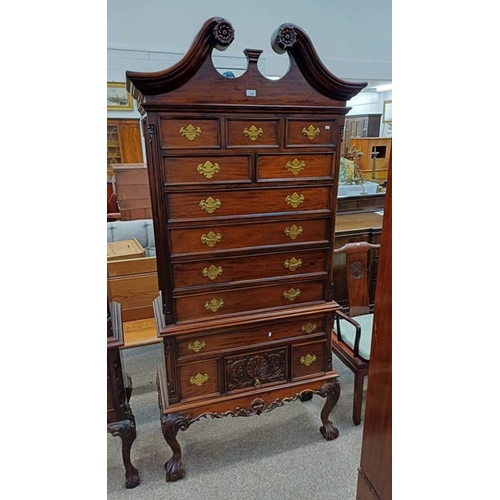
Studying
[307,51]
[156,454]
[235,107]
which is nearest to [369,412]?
[235,107]

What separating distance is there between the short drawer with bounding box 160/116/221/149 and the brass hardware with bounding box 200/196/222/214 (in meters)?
0.21

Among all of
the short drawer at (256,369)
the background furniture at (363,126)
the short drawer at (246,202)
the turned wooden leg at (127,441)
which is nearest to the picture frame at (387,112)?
the background furniture at (363,126)

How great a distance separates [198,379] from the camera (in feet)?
5.41

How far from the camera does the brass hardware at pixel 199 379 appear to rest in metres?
1.64

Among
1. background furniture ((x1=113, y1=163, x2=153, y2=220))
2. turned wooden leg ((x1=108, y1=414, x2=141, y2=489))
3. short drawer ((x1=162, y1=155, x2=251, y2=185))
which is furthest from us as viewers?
background furniture ((x1=113, y1=163, x2=153, y2=220))

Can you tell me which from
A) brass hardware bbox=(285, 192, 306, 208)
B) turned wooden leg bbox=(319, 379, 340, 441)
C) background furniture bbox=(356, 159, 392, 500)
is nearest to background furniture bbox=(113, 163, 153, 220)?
brass hardware bbox=(285, 192, 306, 208)

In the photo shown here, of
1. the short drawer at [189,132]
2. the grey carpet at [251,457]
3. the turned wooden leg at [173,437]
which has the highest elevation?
the short drawer at [189,132]

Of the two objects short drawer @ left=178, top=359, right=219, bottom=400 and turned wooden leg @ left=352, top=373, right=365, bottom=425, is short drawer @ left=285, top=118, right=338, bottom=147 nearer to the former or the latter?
short drawer @ left=178, top=359, right=219, bottom=400

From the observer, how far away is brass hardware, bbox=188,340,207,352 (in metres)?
1.59

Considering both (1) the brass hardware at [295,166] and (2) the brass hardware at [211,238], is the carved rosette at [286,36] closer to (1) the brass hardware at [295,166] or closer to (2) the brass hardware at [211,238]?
(1) the brass hardware at [295,166]

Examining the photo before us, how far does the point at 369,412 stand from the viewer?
2.61 feet

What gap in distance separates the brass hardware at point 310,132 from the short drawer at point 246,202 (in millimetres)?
216
